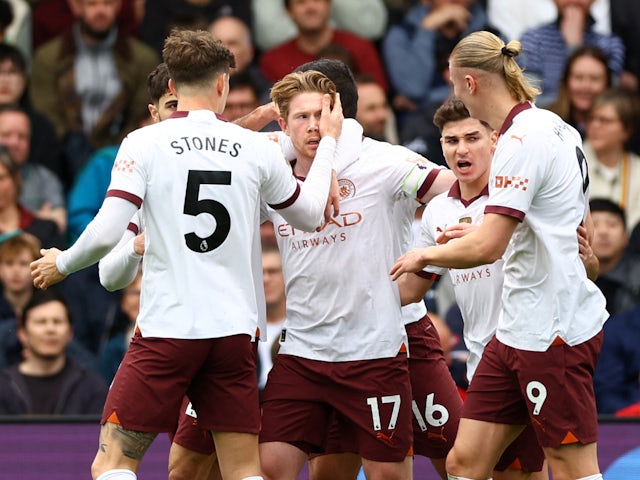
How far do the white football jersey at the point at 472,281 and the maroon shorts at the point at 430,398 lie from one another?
16 centimetres

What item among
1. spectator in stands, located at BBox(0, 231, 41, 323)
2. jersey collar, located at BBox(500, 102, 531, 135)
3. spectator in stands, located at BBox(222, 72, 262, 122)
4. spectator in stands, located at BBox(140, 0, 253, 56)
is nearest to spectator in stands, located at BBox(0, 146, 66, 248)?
spectator in stands, located at BBox(0, 231, 41, 323)

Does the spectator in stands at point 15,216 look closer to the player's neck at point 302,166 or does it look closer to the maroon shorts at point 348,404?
the player's neck at point 302,166

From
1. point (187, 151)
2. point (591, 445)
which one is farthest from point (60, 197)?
point (591, 445)

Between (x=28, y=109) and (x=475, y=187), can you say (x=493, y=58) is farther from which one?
(x=28, y=109)

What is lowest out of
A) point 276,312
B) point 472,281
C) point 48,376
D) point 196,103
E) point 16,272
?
point 48,376

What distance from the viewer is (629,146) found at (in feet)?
32.2

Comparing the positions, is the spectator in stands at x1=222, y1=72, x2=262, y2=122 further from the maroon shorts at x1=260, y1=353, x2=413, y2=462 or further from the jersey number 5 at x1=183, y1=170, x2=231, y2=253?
the jersey number 5 at x1=183, y1=170, x2=231, y2=253

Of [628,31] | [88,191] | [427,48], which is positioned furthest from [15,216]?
[628,31]

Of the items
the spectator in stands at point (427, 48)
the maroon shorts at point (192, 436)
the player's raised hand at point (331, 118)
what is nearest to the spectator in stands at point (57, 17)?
the spectator in stands at point (427, 48)

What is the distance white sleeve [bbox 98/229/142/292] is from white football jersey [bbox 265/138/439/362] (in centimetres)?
73

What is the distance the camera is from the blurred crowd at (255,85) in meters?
9.44

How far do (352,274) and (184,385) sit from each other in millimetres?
991

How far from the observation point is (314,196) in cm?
586

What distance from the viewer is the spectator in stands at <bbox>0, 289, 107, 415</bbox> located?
8.70 meters
